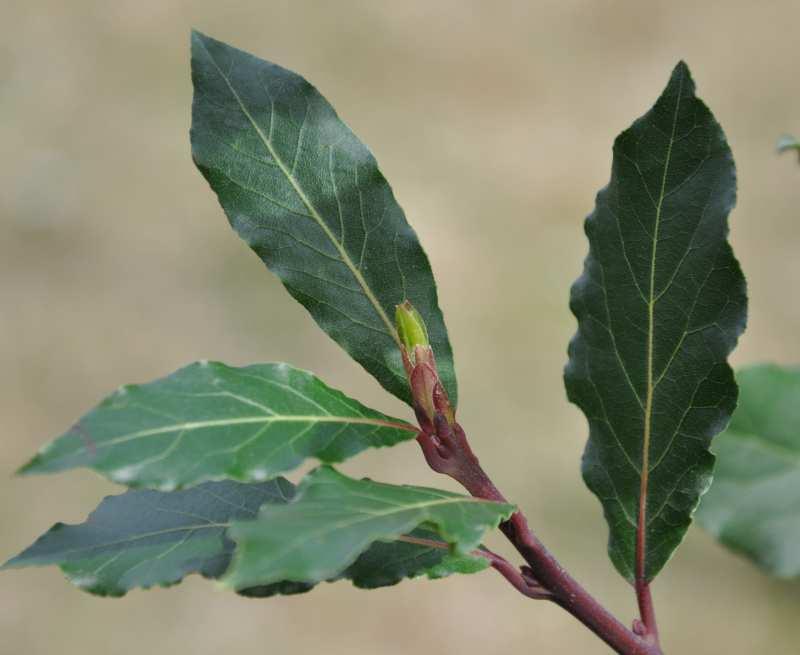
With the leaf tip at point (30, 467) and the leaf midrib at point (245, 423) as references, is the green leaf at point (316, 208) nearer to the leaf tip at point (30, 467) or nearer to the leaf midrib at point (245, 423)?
the leaf midrib at point (245, 423)

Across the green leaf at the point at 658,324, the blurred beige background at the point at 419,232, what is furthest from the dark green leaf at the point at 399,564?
the blurred beige background at the point at 419,232

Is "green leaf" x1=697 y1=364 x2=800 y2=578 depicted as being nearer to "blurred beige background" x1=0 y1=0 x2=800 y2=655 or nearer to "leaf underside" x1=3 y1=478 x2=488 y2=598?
"leaf underside" x1=3 y1=478 x2=488 y2=598

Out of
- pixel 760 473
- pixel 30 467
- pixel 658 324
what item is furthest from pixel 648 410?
pixel 760 473

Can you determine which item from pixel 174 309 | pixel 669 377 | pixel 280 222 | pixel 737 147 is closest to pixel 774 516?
pixel 669 377

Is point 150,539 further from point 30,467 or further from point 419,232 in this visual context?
point 419,232

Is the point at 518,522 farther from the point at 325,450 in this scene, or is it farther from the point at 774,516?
the point at 774,516

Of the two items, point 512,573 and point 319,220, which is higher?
point 319,220
